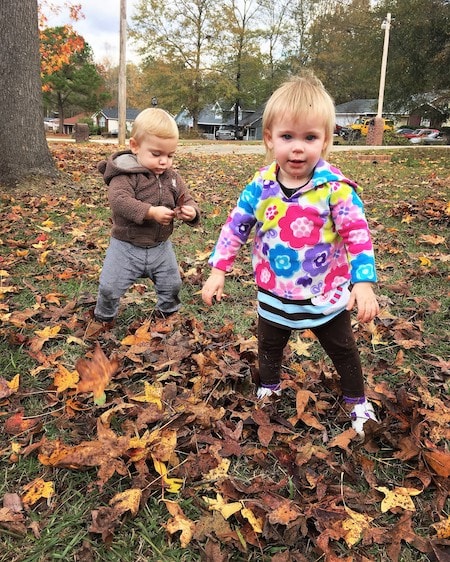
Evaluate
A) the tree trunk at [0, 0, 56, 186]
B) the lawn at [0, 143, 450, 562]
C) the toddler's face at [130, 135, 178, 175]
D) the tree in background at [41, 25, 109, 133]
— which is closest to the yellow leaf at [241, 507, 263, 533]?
the lawn at [0, 143, 450, 562]

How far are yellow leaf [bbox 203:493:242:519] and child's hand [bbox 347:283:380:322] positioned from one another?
0.78 m

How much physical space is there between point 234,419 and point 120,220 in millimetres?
1299

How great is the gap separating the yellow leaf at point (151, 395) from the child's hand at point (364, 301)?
0.95 meters

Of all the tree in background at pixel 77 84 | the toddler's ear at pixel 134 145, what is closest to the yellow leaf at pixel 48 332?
the toddler's ear at pixel 134 145

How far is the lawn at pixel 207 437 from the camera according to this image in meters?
1.57

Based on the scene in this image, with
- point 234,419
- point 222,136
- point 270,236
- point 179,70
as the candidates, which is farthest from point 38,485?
point 222,136

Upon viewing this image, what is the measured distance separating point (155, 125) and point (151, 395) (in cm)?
137

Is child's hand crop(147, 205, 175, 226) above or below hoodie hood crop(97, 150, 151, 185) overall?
below

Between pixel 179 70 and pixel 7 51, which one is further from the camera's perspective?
pixel 179 70

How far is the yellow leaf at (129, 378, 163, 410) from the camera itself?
2.14 m

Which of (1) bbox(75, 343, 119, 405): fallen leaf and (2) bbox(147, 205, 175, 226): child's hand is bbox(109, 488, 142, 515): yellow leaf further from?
(2) bbox(147, 205, 175, 226): child's hand

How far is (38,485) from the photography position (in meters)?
1.73

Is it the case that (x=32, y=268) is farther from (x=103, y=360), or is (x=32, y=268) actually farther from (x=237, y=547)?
(x=237, y=547)

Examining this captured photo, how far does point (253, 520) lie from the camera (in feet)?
5.19
